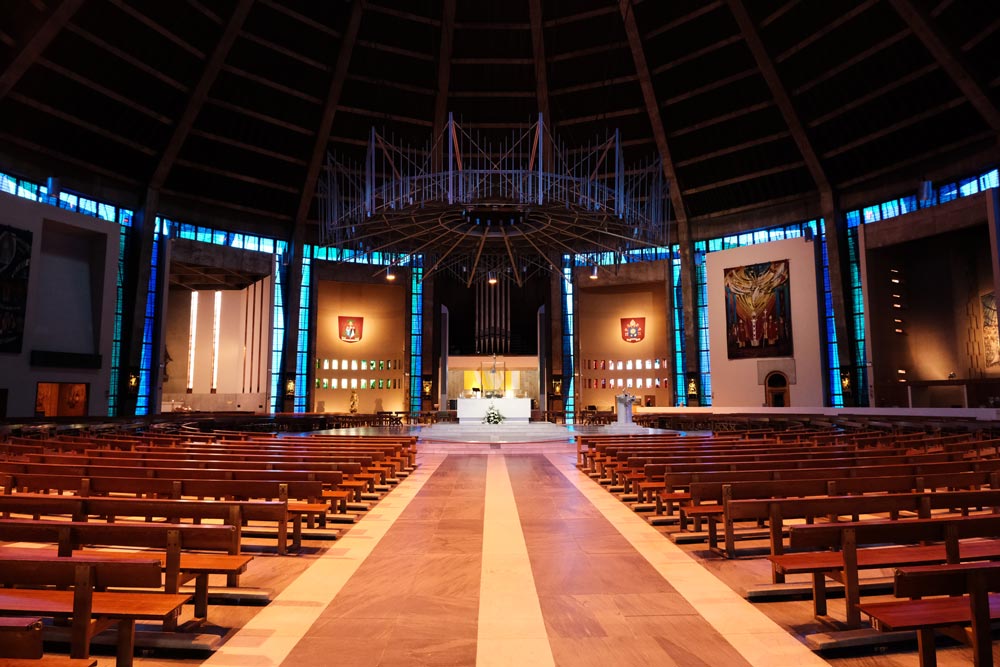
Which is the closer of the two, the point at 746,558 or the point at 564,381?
the point at 746,558

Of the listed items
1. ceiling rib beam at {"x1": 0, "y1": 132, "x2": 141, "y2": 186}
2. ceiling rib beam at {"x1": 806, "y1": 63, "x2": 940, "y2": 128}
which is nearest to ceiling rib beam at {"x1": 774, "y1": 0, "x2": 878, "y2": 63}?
ceiling rib beam at {"x1": 806, "y1": 63, "x2": 940, "y2": 128}

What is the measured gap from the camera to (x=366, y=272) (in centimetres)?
3453

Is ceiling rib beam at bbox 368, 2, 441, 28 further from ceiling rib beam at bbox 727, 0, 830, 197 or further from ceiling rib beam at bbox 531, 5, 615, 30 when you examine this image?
ceiling rib beam at bbox 727, 0, 830, 197

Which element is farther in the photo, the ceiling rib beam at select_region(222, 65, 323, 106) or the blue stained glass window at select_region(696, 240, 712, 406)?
the blue stained glass window at select_region(696, 240, 712, 406)

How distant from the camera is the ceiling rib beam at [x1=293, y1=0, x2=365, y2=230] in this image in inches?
965

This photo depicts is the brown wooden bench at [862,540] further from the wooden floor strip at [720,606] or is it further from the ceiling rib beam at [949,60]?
the ceiling rib beam at [949,60]

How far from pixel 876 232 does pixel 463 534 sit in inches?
1050

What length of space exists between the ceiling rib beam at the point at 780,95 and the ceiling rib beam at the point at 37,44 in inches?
877

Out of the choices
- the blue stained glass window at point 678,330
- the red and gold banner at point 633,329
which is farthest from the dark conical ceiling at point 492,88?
the red and gold banner at point 633,329

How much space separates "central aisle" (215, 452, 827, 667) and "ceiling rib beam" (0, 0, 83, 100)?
2085cm

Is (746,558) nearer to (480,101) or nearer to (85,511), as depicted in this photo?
(85,511)

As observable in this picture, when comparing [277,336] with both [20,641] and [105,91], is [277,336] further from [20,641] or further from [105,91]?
[20,641]

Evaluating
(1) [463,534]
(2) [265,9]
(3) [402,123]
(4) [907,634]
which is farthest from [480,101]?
(4) [907,634]

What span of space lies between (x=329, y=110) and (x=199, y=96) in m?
5.12
